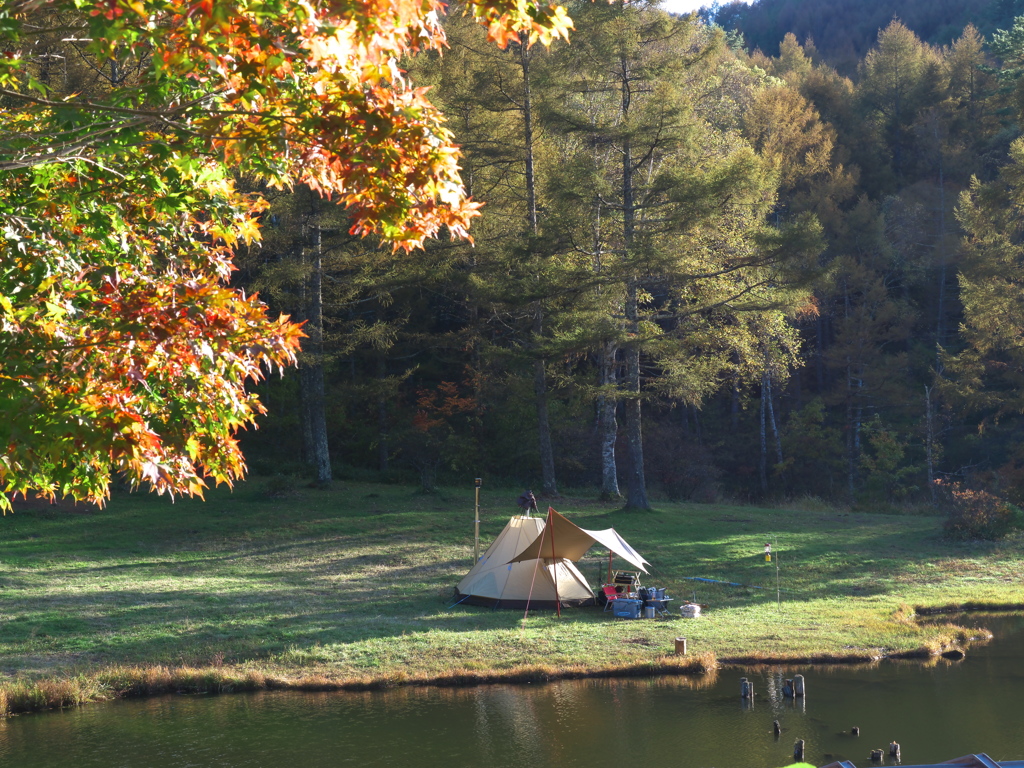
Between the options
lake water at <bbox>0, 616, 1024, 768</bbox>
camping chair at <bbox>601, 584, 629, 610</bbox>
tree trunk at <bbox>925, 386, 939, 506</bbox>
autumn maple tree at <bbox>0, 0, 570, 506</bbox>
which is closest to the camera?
autumn maple tree at <bbox>0, 0, 570, 506</bbox>

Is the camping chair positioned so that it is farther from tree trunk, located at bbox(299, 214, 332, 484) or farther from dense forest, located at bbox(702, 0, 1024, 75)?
dense forest, located at bbox(702, 0, 1024, 75)

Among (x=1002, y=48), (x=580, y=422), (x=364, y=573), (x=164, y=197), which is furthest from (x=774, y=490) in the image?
(x=164, y=197)

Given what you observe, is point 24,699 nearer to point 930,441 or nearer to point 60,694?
point 60,694

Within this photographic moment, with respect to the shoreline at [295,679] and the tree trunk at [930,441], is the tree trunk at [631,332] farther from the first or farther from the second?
the tree trunk at [930,441]

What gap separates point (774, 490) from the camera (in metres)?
33.9

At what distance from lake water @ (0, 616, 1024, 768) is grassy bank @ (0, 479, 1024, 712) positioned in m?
0.59

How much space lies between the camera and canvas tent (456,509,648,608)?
1372cm

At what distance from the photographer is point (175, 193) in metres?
5.62

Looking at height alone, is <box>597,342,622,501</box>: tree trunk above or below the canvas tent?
above

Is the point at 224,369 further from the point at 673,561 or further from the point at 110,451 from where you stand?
the point at 673,561

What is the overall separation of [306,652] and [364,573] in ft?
16.2

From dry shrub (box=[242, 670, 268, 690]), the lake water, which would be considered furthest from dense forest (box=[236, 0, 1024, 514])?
dry shrub (box=[242, 670, 268, 690])

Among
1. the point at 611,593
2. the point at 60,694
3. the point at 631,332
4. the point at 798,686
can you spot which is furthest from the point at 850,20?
the point at 60,694

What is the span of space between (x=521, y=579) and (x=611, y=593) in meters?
1.41
